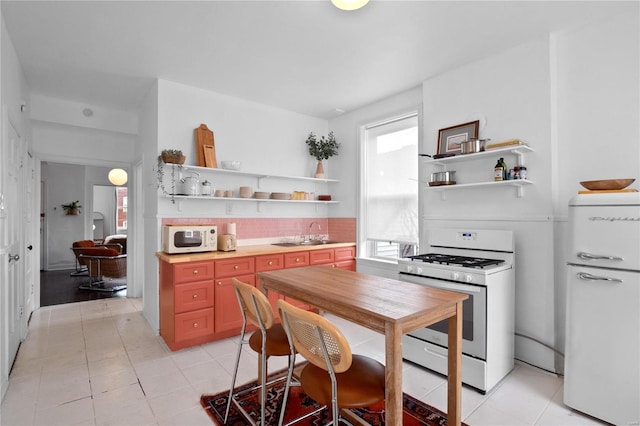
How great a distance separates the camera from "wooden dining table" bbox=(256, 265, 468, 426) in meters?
1.46

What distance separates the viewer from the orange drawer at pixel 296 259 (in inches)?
153

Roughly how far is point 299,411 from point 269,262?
1.77m

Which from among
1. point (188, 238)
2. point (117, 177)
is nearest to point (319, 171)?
point (188, 238)

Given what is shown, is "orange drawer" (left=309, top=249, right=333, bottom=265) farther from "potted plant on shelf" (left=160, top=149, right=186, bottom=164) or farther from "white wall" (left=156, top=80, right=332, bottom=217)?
"potted plant on shelf" (left=160, top=149, right=186, bottom=164)

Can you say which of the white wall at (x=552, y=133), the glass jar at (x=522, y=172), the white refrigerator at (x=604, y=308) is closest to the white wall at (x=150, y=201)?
the white wall at (x=552, y=133)

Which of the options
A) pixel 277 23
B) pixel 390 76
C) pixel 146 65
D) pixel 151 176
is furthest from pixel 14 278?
pixel 390 76

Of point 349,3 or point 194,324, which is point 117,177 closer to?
point 194,324

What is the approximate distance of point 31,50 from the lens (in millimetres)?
3031

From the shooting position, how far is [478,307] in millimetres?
2469

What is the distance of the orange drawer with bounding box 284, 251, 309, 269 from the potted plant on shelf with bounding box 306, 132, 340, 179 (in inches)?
51.9

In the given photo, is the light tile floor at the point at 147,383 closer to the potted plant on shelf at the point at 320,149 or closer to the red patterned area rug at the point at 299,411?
the red patterned area rug at the point at 299,411

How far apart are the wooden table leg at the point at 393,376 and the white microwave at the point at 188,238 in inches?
101

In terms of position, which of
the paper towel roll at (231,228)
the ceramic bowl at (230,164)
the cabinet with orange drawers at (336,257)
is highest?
the ceramic bowl at (230,164)

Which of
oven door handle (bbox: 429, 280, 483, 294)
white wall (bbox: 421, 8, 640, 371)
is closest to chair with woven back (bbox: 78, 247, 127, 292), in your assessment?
oven door handle (bbox: 429, 280, 483, 294)
